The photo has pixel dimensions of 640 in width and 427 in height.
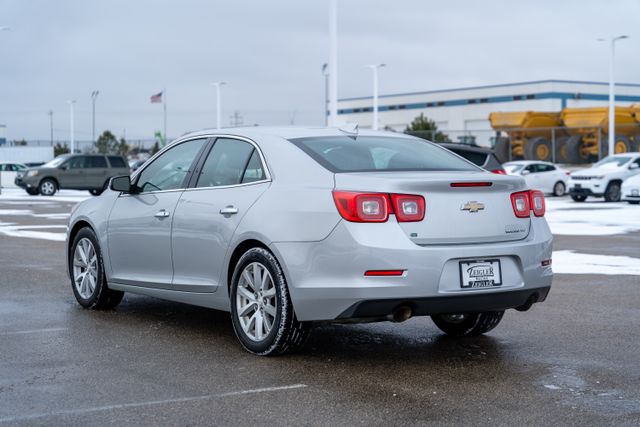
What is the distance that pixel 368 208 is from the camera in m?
6.12

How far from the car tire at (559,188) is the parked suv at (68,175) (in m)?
17.2

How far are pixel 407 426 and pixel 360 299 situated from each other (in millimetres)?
1240

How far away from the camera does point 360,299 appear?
6039mm

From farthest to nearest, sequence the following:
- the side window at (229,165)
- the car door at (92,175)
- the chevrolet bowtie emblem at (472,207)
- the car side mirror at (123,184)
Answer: the car door at (92,175) → the car side mirror at (123,184) → the side window at (229,165) → the chevrolet bowtie emblem at (472,207)

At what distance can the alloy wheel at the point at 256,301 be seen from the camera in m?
6.59

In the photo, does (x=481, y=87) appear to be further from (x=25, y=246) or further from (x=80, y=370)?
(x=80, y=370)

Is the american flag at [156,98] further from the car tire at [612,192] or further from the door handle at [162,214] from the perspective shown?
the door handle at [162,214]

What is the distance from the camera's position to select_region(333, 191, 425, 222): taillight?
6.11 metres

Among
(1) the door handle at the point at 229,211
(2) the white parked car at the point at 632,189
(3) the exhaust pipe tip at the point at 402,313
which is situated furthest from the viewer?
(2) the white parked car at the point at 632,189

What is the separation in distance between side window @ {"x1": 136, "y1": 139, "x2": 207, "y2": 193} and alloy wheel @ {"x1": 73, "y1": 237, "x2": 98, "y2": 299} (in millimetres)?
852

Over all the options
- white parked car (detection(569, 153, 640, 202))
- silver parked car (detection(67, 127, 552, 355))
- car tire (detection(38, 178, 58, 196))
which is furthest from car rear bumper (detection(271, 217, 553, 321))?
car tire (detection(38, 178, 58, 196))

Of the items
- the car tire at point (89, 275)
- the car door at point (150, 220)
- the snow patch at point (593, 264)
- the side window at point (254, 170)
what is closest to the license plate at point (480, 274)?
the side window at point (254, 170)

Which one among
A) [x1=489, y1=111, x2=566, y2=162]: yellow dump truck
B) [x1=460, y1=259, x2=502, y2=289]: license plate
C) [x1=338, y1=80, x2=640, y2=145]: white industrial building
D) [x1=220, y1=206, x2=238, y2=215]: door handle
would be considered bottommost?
[x1=460, y1=259, x2=502, y2=289]: license plate

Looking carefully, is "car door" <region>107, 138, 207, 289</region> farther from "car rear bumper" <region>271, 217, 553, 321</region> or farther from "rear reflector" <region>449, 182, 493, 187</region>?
"rear reflector" <region>449, 182, 493, 187</region>
